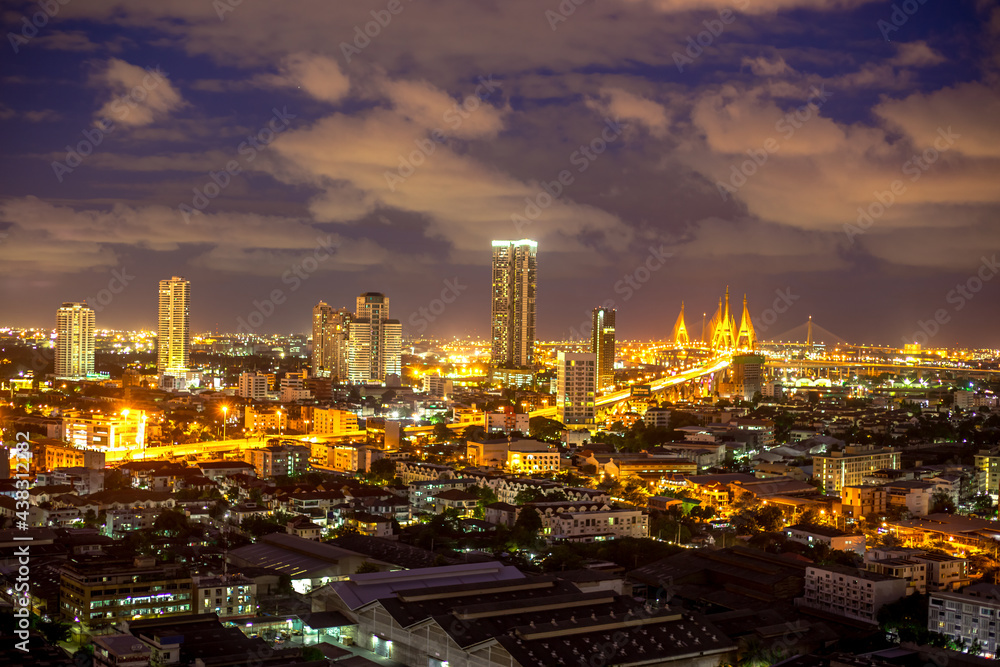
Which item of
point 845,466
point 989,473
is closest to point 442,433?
point 845,466

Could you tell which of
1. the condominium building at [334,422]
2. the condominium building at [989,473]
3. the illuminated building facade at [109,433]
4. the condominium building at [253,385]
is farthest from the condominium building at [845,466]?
the condominium building at [253,385]

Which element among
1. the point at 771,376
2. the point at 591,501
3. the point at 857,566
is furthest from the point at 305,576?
the point at 771,376

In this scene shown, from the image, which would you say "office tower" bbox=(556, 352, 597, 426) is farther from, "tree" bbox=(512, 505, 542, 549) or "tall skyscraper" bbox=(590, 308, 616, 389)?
"tree" bbox=(512, 505, 542, 549)

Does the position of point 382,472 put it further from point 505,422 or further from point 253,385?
point 253,385

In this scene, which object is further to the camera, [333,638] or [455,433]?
[455,433]

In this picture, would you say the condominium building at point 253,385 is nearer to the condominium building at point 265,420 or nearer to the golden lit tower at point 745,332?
the condominium building at point 265,420

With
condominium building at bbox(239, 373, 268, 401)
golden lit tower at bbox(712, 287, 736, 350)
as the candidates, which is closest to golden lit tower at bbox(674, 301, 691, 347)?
golden lit tower at bbox(712, 287, 736, 350)

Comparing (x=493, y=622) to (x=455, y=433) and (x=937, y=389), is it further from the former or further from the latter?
(x=937, y=389)
